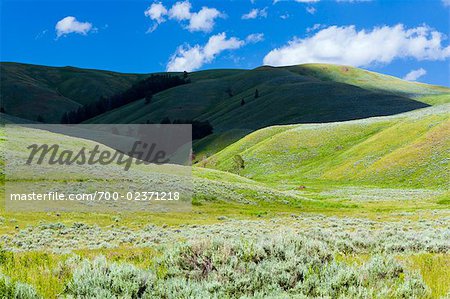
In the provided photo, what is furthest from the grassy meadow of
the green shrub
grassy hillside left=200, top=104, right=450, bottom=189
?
grassy hillside left=200, top=104, right=450, bottom=189

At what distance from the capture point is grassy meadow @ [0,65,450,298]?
288 inches

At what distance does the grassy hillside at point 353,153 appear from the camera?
295 feet

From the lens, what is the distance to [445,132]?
9606 cm

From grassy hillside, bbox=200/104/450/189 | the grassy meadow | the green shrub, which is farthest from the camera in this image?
grassy hillside, bbox=200/104/450/189

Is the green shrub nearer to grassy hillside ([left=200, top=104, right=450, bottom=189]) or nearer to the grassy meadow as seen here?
the grassy meadow

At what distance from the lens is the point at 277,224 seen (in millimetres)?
39406

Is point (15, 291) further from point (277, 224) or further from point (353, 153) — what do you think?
point (353, 153)

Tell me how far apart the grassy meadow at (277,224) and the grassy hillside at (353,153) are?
0.40 m

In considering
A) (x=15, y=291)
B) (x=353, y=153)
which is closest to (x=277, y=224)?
(x=15, y=291)

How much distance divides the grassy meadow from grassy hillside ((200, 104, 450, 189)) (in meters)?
0.40

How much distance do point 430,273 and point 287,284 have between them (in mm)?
3514

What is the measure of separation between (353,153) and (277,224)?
252 feet

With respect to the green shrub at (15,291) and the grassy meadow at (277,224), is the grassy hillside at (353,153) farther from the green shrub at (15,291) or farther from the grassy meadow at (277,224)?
the green shrub at (15,291)

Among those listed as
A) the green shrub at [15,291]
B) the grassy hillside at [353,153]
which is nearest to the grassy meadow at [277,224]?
the green shrub at [15,291]
